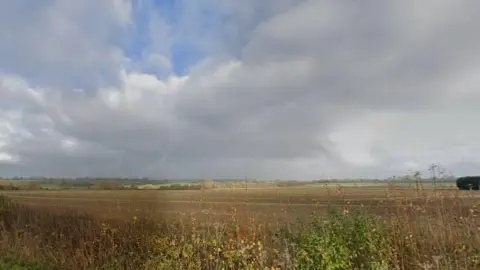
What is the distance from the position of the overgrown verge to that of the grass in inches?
0.8

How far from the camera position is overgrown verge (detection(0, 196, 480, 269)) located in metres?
5.88

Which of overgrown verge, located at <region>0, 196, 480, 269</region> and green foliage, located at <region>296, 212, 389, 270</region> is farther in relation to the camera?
overgrown verge, located at <region>0, 196, 480, 269</region>

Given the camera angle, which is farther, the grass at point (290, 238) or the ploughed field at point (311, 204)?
the ploughed field at point (311, 204)

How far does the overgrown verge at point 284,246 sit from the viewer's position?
5.88 metres

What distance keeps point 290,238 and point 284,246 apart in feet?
1.64

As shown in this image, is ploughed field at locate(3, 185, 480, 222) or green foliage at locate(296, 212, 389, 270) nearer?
green foliage at locate(296, 212, 389, 270)

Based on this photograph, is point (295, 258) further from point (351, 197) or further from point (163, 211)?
point (163, 211)

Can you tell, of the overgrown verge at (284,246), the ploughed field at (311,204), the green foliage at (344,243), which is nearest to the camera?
the green foliage at (344,243)

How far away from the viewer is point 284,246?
6621 mm

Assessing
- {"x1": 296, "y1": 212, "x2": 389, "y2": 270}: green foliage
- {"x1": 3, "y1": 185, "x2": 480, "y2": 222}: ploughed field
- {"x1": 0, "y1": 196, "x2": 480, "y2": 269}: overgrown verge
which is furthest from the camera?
{"x1": 3, "y1": 185, "x2": 480, "y2": 222}: ploughed field

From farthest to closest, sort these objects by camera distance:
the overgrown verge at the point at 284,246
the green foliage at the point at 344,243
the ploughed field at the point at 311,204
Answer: the ploughed field at the point at 311,204, the overgrown verge at the point at 284,246, the green foliage at the point at 344,243

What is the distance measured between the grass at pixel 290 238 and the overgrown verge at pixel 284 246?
0.02 meters

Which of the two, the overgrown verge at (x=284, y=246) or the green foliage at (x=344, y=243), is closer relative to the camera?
the green foliage at (x=344, y=243)

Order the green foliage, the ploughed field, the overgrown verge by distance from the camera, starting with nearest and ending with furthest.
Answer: the green foliage → the overgrown verge → the ploughed field
